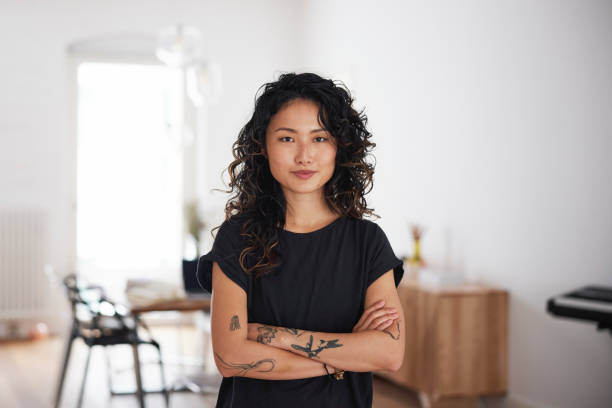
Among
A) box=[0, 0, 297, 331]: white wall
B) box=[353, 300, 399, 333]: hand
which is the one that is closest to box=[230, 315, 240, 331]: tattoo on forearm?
box=[353, 300, 399, 333]: hand

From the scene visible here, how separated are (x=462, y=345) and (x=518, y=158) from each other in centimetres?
106

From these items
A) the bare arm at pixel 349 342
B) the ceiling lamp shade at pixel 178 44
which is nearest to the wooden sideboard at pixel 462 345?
the ceiling lamp shade at pixel 178 44

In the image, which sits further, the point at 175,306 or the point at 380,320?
the point at 175,306

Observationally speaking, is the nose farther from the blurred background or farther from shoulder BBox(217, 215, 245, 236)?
the blurred background

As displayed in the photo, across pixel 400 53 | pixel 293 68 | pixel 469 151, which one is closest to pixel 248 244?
pixel 469 151

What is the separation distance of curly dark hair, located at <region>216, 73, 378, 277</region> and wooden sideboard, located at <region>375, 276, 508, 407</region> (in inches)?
91.5

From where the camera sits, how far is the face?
48.4 inches

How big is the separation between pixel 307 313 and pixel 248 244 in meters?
0.18

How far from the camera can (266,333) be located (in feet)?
4.16

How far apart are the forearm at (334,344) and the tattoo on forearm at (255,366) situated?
0.04 meters

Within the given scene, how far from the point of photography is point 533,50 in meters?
3.35

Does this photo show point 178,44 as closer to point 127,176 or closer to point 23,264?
point 127,176

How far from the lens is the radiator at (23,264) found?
562cm

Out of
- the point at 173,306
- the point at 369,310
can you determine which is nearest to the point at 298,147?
the point at 369,310
